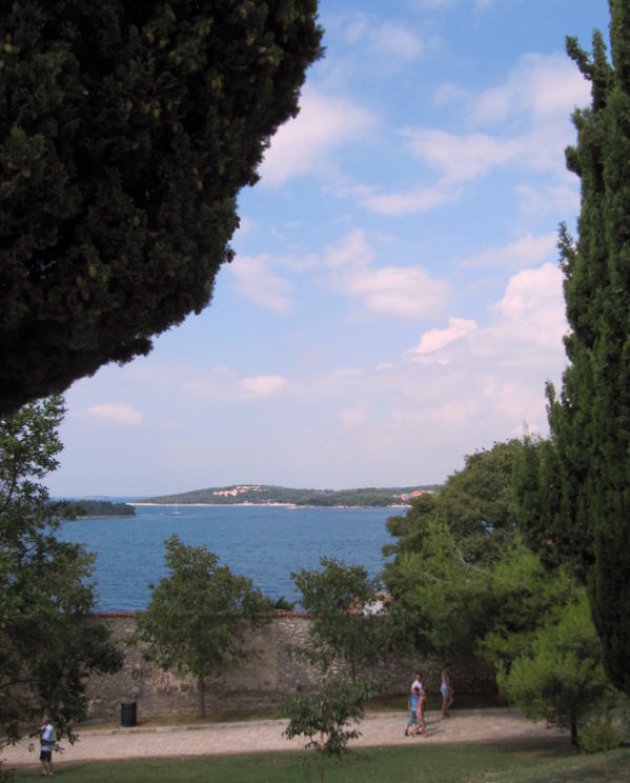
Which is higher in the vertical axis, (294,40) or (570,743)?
(294,40)

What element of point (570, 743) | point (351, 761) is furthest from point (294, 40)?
point (570, 743)

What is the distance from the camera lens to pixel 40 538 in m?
11.9

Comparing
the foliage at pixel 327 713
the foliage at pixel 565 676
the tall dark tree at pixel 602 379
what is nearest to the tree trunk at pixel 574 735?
the foliage at pixel 565 676

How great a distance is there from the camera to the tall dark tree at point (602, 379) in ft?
24.6

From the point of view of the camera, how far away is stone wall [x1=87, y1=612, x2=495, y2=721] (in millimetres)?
23344

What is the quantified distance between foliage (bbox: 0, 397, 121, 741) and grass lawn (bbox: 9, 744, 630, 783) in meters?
4.54

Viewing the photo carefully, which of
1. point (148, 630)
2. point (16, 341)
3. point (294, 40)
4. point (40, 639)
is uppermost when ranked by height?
point (294, 40)

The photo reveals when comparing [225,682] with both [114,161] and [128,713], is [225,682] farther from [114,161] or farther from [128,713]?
[114,161]

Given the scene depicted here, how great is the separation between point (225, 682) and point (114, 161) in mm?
21168

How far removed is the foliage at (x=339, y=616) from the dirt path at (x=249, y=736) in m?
1.91

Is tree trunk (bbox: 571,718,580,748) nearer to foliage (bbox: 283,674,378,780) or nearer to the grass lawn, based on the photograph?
the grass lawn

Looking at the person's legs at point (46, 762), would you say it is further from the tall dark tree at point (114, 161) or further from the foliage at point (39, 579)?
the tall dark tree at point (114, 161)

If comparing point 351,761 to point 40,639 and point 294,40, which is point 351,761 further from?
point 294,40

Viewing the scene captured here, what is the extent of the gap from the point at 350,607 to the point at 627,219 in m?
18.0
